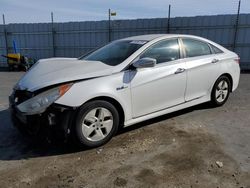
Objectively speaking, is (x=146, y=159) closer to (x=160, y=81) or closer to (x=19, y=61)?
(x=160, y=81)

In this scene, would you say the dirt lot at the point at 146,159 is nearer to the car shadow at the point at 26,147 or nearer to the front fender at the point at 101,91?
the car shadow at the point at 26,147

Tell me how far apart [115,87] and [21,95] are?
1266mm

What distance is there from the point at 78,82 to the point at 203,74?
2.43 metres

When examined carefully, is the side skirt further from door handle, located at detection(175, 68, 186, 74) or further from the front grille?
the front grille

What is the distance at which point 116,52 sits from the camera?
4.16 m

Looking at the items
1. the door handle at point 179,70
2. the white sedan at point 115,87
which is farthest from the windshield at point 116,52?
the door handle at point 179,70

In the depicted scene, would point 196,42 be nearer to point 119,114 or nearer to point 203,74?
point 203,74

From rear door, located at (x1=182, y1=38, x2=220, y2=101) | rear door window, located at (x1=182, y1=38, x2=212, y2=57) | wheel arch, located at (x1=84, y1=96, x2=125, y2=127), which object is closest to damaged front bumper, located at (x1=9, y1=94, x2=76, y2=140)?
wheel arch, located at (x1=84, y1=96, x2=125, y2=127)

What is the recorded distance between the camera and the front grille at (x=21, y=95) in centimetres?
325

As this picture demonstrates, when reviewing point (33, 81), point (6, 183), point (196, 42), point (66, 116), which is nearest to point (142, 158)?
point (66, 116)

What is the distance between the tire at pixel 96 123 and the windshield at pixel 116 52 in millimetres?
728

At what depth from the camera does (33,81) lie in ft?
11.2

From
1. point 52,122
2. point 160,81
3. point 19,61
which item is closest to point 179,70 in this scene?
point 160,81

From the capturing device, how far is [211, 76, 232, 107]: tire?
4.95 metres
